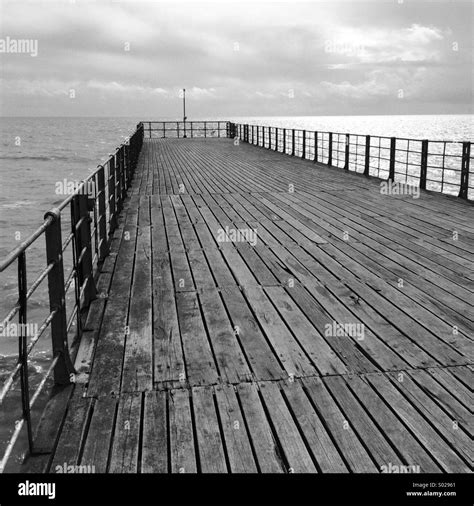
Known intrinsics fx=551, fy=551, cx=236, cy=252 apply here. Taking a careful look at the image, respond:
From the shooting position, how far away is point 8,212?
2533 centimetres

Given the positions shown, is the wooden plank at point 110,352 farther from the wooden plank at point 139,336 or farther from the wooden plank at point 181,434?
the wooden plank at point 181,434

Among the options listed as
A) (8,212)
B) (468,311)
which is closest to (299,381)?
(468,311)

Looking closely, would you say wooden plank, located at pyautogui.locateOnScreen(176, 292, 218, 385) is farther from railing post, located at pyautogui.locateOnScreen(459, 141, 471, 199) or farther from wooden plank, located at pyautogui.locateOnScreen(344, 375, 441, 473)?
railing post, located at pyautogui.locateOnScreen(459, 141, 471, 199)

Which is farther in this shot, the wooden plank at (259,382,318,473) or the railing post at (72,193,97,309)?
the railing post at (72,193,97,309)

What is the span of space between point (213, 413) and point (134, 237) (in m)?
4.64

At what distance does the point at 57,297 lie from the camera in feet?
10.8

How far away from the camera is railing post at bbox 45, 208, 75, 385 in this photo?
10.6ft

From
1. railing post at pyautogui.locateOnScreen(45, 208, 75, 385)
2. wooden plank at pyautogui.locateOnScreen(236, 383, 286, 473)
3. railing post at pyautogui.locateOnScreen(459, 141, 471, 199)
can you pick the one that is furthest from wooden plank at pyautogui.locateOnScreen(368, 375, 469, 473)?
railing post at pyautogui.locateOnScreen(459, 141, 471, 199)

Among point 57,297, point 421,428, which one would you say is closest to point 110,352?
A: point 57,297

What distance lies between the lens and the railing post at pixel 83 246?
4.13 metres

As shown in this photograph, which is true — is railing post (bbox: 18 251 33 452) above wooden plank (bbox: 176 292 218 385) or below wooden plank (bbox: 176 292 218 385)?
above

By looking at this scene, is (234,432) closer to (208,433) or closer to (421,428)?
(208,433)

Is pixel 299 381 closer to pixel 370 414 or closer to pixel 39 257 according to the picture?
pixel 370 414

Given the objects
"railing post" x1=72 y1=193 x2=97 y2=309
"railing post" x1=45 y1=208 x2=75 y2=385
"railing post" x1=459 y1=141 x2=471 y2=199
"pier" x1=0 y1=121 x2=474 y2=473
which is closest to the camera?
"pier" x1=0 y1=121 x2=474 y2=473
